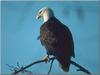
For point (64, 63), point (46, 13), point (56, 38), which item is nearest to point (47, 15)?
point (46, 13)

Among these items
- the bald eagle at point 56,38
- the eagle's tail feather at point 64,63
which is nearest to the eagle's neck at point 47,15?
the bald eagle at point 56,38

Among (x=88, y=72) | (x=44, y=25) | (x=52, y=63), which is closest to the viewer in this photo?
(x=88, y=72)

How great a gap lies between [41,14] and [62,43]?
237 millimetres

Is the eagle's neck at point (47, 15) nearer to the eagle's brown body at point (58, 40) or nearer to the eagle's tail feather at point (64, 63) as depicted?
the eagle's brown body at point (58, 40)

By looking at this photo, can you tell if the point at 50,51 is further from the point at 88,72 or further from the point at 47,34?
the point at 88,72

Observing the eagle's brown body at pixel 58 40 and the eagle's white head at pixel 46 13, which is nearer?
the eagle's brown body at pixel 58 40

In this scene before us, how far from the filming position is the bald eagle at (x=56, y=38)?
2018 millimetres

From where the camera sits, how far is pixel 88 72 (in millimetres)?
1871

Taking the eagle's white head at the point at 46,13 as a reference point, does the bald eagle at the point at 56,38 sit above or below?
below

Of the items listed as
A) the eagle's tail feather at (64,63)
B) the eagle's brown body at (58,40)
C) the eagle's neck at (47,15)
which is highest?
the eagle's neck at (47,15)

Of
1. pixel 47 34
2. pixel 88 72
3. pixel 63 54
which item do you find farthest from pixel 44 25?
pixel 88 72

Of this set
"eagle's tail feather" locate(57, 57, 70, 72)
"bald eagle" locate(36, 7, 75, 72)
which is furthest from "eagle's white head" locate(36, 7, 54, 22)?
"eagle's tail feather" locate(57, 57, 70, 72)

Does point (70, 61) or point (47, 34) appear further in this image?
point (47, 34)

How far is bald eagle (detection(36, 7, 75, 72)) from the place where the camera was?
202 centimetres
